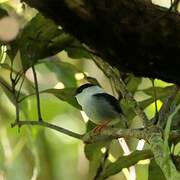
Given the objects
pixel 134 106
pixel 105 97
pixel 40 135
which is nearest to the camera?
pixel 134 106

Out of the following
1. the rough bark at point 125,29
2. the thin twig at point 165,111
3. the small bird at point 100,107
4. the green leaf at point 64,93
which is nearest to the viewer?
the rough bark at point 125,29

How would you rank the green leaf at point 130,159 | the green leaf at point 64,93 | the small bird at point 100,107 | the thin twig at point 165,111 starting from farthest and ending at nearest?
1. the small bird at point 100,107
2. the green leaf at point 64,93
3. the green leaf at point 130,159
4. the thin twig at point 165,111

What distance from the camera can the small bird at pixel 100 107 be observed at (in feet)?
4.53

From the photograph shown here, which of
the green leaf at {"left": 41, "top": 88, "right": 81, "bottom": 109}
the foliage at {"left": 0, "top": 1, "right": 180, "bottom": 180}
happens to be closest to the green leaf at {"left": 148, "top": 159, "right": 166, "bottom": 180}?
the foliage at {"left": 0, "top": 1, "right": 180, "bottom": 180}

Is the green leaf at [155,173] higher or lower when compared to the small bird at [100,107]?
lower

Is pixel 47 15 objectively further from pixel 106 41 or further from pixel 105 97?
pixel 105 97

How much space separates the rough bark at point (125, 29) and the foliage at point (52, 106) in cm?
8

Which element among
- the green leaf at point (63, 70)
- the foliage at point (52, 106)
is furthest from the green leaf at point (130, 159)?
the green leaf at point (63, 70)

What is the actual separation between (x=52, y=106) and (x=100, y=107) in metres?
0.34

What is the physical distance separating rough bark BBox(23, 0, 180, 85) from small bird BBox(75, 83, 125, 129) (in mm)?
403

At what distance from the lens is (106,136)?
111cm

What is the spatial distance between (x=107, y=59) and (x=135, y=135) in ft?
0.44

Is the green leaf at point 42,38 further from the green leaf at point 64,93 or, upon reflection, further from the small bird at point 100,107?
the small bird at point 100,107

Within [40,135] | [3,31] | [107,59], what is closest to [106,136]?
[107,59]
